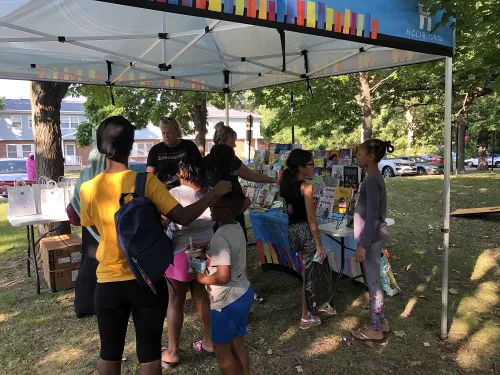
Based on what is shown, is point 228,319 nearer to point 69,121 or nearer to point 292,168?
point 292,168

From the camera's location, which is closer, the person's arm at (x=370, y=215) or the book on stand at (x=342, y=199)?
the person's arm at (x=370, y=215)

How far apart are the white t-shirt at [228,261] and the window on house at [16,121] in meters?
40.2

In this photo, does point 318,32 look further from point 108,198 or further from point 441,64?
point 441,64

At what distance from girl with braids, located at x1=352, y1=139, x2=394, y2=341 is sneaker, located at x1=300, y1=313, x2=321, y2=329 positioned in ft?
1.45

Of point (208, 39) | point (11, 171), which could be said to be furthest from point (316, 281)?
point (11, 171)

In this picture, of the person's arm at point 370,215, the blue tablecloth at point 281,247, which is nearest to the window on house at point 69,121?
the blue tablecloth at point 281,247

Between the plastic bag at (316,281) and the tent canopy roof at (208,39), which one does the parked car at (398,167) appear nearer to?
the tent canopy roof at (208,39)

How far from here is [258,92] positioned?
12.6m

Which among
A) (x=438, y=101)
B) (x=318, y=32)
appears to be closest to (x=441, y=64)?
(x=318, y=32)

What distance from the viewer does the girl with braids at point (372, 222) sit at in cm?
298

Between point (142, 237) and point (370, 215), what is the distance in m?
1.91

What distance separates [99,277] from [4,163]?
707 inches

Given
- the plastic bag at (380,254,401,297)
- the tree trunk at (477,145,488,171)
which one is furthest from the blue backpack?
the tree trunk at (477,145,488,171)

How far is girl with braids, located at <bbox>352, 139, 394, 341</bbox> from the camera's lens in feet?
9.77
